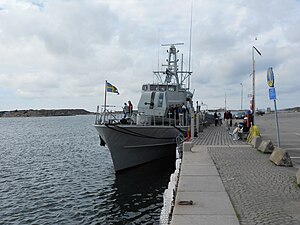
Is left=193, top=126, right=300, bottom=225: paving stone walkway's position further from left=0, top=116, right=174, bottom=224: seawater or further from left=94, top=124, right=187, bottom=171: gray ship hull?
left=94, top=124, right=187, bottom=171: gray ship hull

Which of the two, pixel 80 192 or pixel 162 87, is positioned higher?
pixel 162 87

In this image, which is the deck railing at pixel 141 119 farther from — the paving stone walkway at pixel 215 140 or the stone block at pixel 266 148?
the stone block at pixel 266 148

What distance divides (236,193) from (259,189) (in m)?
0.63

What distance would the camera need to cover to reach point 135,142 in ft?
58.0

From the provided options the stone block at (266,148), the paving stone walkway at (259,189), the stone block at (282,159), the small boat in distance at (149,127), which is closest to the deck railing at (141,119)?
the small boat in distance at (149,127)

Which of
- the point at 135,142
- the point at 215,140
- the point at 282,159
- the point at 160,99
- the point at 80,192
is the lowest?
the point at 80,192

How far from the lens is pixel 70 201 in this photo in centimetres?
1245

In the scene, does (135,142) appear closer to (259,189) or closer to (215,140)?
(215,140)

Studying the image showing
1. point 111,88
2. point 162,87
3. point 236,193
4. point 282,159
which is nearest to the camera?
point 236,193

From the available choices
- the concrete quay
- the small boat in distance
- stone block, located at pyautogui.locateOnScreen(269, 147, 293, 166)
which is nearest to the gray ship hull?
the small boat in distance

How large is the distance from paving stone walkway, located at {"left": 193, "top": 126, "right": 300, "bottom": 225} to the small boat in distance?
6785 mm

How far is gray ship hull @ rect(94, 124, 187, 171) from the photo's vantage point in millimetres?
16844

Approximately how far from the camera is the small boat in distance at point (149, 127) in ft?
56.0

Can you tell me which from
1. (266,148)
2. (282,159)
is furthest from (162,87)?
(282,159)
